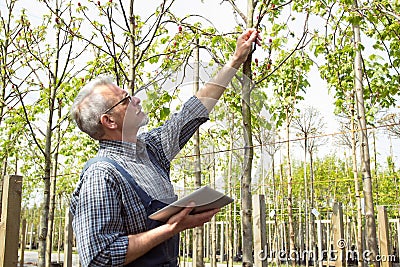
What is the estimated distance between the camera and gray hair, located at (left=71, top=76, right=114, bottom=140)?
5.43 ft

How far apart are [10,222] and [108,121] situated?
2.90m

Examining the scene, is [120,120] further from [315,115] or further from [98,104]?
[315,115]

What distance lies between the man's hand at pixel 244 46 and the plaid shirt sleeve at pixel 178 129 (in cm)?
30

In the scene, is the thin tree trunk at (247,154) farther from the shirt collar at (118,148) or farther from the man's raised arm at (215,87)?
the shirt collar at (118,148)

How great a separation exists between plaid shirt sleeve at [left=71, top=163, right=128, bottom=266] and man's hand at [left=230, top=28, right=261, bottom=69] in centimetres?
77

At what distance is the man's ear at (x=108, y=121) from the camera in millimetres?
1663

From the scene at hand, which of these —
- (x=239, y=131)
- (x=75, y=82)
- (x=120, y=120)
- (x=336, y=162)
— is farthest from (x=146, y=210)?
(x=336, y=162)

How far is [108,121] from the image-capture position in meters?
1.67

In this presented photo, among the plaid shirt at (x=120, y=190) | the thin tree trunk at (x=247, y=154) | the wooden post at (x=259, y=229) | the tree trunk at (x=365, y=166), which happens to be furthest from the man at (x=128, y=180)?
the tree trunk at (x=365, y=166)

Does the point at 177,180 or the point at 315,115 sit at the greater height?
the point at 315,115

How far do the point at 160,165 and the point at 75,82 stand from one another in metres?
4.11

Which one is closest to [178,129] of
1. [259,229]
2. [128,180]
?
[128,180]

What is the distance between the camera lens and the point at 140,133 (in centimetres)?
161

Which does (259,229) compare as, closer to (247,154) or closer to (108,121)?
(247,154)
